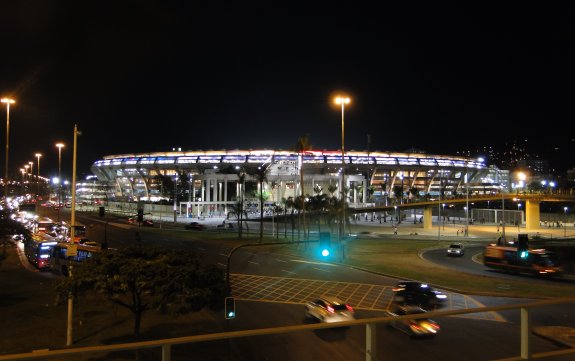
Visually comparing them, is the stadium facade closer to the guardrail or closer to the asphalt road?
the asphalt road

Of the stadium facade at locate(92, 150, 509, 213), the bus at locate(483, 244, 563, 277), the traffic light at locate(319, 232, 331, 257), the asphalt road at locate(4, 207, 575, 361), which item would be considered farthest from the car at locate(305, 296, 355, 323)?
the stadium facade at locate(92, 150, 509, 213)

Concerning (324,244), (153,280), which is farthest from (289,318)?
(153,280)

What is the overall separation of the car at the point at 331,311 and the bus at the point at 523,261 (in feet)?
64.7

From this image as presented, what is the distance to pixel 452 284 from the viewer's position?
3089 cm

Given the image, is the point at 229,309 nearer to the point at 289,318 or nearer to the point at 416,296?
the point at 289,318

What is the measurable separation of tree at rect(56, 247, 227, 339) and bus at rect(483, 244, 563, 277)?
85.4ft

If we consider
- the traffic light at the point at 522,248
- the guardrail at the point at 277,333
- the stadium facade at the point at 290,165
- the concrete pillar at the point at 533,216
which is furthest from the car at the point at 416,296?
the stadium facade at the point at 290,165

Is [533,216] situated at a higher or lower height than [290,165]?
lower

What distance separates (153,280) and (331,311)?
802 cm

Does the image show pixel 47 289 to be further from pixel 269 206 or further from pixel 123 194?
pixel 123 194

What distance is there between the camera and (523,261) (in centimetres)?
3728

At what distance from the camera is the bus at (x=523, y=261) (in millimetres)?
35594

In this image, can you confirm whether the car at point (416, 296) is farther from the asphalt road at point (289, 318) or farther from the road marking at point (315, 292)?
the asphalt road at point (289, 318)

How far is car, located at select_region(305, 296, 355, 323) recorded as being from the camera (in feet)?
65.7
